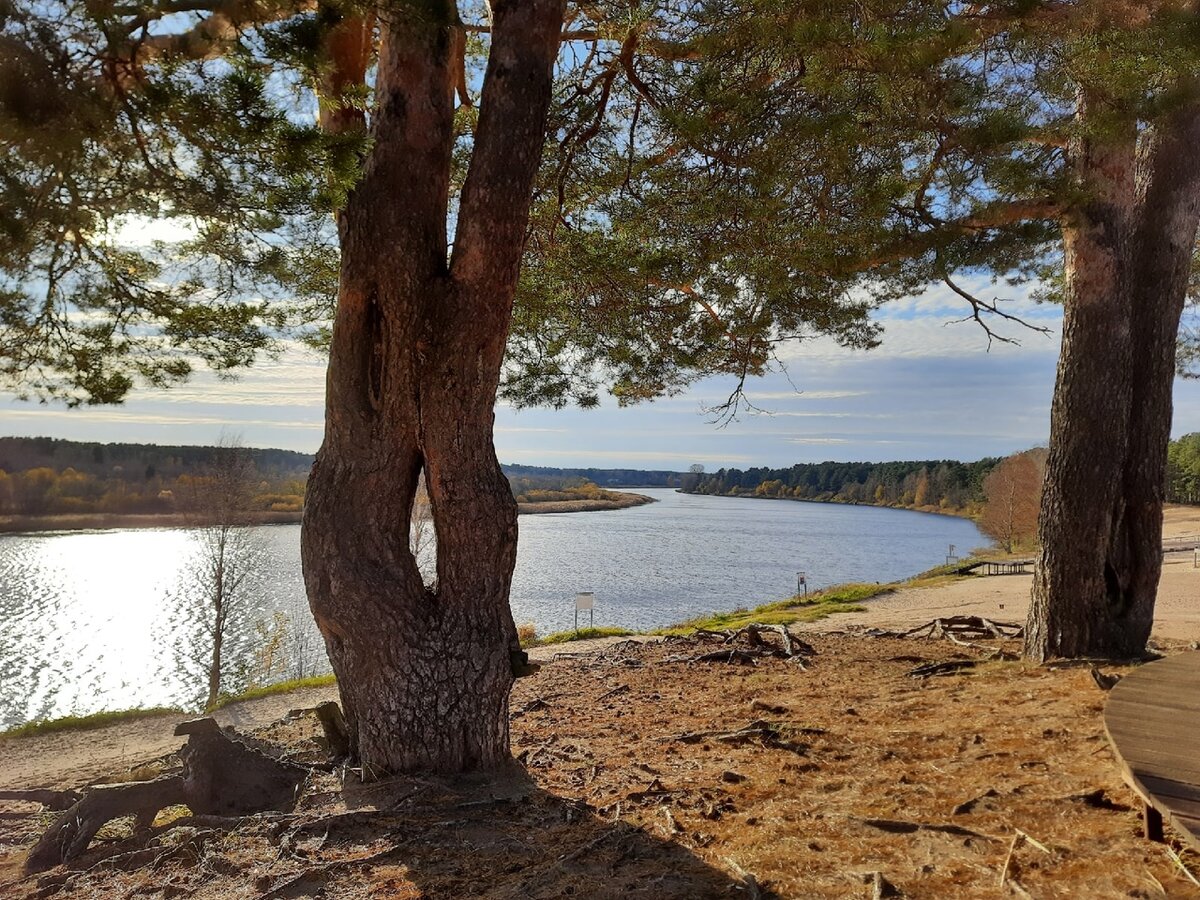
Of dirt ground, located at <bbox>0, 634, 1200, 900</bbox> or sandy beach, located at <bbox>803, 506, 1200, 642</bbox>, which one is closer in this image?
dirt ground, located at <bbox>0, 634, 1200, 900</bbox>

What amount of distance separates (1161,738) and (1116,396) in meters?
3.84

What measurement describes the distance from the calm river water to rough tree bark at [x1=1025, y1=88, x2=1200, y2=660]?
14.1 m

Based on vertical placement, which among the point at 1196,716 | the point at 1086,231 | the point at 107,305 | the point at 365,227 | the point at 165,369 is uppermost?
the point at 1086,231

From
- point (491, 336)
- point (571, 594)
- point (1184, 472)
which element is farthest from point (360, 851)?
point (1184, 472)

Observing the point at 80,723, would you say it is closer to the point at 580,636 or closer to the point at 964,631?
the point at 580,636

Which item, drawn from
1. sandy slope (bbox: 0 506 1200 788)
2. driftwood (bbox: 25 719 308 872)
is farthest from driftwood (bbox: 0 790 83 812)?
sandy slope (bbox: 0 506 1200 788)

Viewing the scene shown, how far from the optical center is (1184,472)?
65625 mm

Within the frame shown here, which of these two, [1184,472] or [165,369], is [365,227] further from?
[1184,472]

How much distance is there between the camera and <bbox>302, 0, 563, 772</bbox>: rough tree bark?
3678 millimetres

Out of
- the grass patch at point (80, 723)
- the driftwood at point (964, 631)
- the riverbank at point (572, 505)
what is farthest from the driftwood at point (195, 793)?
the riverbank at point (572, 505)

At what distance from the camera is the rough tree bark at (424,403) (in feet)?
12.1

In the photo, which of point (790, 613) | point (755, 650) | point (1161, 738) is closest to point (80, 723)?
point (755, 650)

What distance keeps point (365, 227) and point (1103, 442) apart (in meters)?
5.16

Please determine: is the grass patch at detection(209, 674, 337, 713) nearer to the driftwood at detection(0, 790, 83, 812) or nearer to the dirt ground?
the dirt ground
